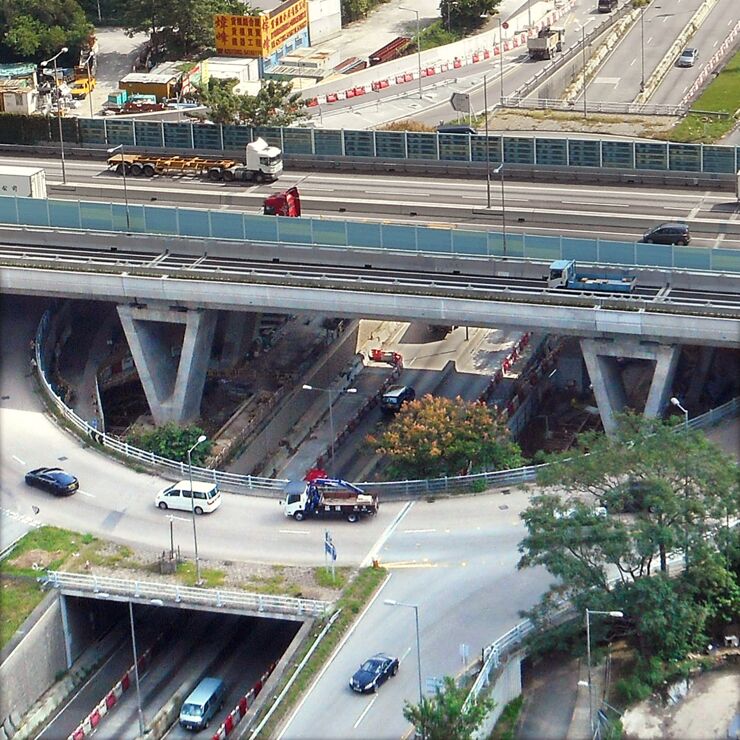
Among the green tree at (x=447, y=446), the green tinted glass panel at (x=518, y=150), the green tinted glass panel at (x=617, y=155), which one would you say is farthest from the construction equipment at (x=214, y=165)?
the green tree at (x=447, y=446)

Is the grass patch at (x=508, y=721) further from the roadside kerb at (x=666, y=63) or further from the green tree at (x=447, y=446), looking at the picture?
the roadside kerb at (x=666, y=63)

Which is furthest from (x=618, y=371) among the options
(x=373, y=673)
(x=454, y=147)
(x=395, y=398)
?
(x=454, y=147)

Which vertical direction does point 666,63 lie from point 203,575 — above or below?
above

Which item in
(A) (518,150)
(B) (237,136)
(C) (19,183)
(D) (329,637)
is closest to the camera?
(D) (329,637)

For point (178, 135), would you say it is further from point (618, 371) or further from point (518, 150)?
point (618, 371)

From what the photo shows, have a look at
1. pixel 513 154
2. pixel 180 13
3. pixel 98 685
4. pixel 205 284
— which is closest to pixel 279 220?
pixel 205 284

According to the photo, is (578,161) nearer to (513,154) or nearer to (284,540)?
(513,154)

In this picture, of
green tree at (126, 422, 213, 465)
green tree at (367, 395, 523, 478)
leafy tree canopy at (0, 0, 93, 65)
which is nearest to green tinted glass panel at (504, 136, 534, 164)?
green tree at (367, 395, 523, 478)
